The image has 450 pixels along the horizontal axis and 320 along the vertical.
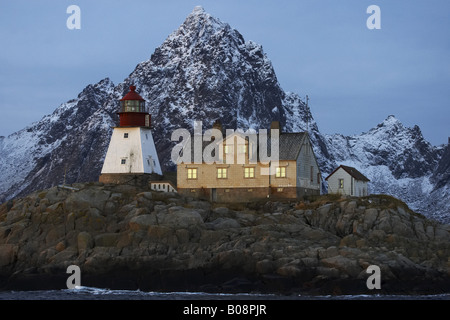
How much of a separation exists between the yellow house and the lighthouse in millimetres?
4977

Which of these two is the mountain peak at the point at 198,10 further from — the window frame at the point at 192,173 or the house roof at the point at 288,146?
the window frame at the point at 192,173

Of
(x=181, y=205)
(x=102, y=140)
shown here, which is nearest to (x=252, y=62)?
(x=102, y=140)

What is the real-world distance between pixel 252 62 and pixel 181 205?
339 ft

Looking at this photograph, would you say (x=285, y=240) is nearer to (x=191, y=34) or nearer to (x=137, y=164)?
(x=137, y=164)

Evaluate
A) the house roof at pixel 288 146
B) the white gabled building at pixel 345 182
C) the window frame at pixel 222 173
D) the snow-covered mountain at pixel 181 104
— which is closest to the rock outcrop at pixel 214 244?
the window frame at pixel 222 173

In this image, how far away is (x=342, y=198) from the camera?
62.7 meters

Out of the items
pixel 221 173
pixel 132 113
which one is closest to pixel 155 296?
pixel 221 173

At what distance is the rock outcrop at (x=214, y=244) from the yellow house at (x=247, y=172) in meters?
3.20

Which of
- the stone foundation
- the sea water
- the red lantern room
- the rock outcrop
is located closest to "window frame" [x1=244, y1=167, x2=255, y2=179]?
the stone foundation

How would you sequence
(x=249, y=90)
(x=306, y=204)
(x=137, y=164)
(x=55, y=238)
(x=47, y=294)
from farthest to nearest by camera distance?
(x=249, y=90)
(x=137, y=164)
(x=306, y=204)
(x=55, y=238)
(x=47, y=294)

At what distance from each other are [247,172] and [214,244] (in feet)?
42.0

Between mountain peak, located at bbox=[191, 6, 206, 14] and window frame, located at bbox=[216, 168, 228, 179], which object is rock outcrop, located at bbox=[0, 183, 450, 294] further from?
mountain peak, located at bbox=[191, 6, 206, 14]

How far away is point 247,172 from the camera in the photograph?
66.5 meters

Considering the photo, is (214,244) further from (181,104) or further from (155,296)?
(181,104)
